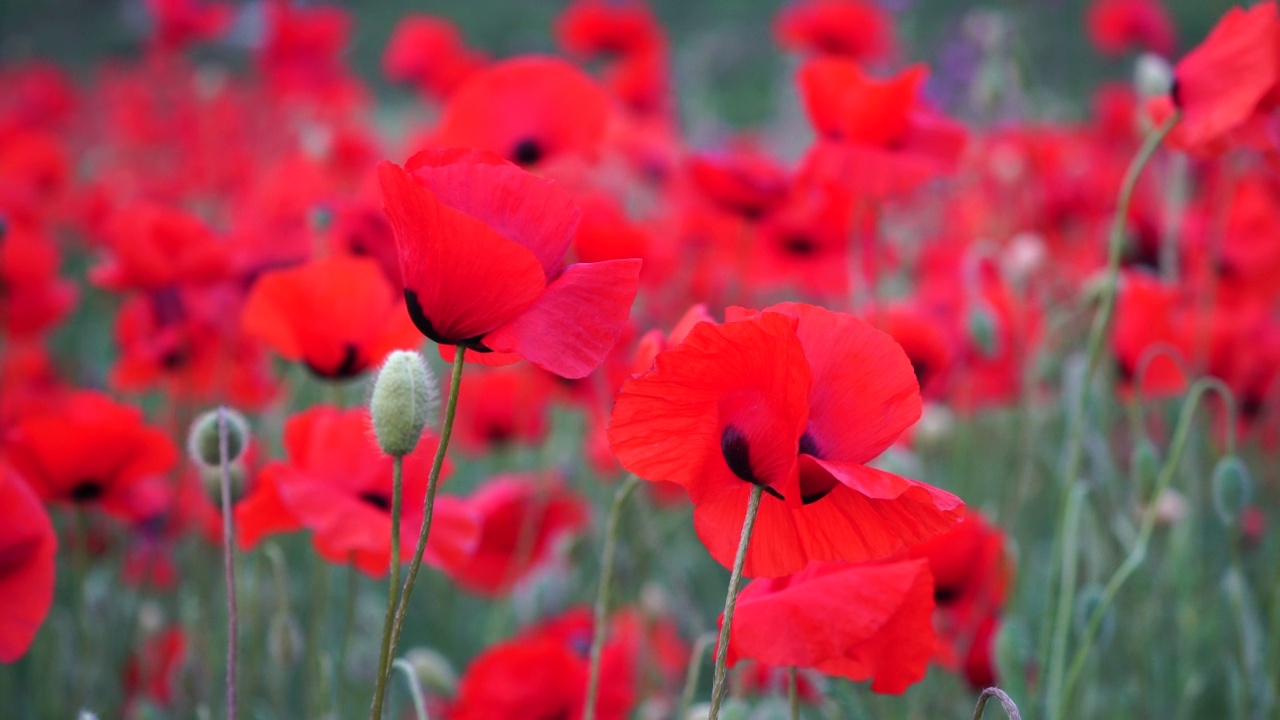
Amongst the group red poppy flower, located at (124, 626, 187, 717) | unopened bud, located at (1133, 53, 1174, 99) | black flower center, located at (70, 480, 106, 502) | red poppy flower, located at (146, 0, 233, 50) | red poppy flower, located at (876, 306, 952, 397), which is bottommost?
red poppy flower, located at (124, 626, 187, 717)

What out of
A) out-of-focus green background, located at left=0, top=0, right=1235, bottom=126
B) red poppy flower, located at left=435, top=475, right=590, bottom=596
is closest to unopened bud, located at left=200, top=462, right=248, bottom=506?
red poppy flower, located at left=435, top=475, right=590, bottom=596

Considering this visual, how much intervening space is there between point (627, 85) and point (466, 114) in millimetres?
1739

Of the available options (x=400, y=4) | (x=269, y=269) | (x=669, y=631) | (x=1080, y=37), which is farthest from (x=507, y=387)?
(x=400, y=4)

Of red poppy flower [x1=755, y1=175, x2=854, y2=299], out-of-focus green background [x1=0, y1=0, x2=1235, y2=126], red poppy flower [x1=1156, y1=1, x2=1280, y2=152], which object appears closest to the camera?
red poppy flower [x1=1156, y1=1, x2=1280, y2=152]

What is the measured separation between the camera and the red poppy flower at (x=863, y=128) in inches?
59.2

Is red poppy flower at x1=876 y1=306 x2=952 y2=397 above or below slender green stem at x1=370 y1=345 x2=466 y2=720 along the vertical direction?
above

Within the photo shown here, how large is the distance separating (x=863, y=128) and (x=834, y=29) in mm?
1496

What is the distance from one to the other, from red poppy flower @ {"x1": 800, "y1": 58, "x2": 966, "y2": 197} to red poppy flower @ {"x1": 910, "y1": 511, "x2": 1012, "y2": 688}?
1.57ft

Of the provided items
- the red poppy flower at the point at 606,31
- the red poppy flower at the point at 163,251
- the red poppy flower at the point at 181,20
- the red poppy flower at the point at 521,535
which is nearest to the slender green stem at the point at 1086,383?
the red poppy flower at the point at 521,535

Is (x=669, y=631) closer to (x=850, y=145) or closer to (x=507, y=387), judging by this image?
(x=507, y=387)

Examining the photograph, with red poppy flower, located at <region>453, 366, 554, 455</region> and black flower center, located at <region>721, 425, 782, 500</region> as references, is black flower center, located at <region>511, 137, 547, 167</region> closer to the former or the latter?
red poppy flower, located at <region>453, 366, 554, 455</region>

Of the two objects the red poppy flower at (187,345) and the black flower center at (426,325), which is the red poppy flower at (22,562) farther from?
the red poppy flower at (187,345)

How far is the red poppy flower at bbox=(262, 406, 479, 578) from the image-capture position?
1.01 m

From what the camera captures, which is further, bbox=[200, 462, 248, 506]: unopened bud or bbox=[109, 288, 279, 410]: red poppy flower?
bbox=[109, 288, 279, 410]: red poppy flower
